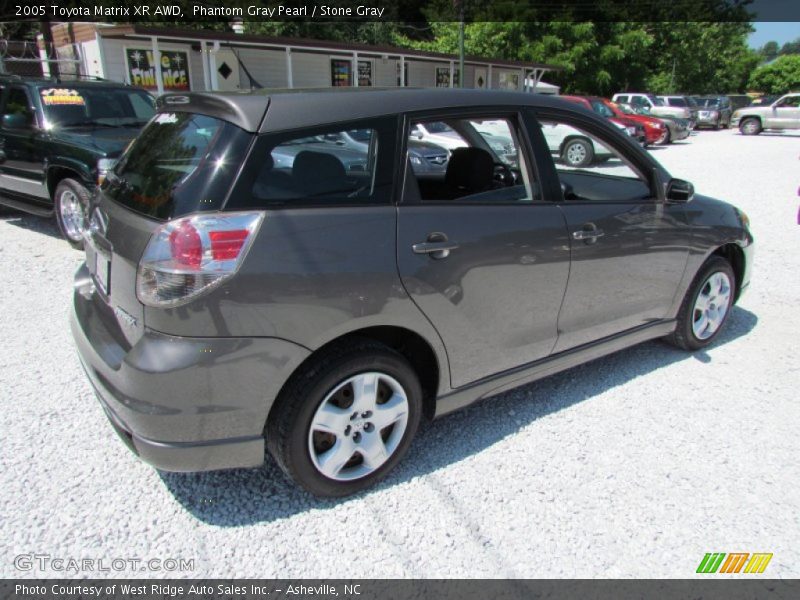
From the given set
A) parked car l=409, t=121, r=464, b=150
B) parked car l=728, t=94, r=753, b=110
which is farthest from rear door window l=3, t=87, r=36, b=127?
parked car l=728, t=94, r=753, b=110

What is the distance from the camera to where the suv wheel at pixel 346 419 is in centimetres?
227

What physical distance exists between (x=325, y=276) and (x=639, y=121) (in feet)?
66.9

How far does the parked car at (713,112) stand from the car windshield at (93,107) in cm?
3096

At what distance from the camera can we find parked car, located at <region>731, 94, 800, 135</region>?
25906 millimetres

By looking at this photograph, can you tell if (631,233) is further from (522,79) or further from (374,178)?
(522,79)

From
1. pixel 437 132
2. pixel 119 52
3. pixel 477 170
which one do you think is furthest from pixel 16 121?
pixel 119 52

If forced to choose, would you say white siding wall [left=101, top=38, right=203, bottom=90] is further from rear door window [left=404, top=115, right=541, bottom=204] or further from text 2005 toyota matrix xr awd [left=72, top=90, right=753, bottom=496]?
text 2005 toyota matrix xr awd [left=72, top=90, right=753, bottom=496]

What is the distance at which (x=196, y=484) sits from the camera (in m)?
2.64

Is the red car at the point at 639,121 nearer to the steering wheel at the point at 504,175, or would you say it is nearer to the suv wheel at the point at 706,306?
the suv wheel at the point at 706,306

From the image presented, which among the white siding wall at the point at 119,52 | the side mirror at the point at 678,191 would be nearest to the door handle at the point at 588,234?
the side mirror at the point at 678,191

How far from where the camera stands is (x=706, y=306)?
398cm

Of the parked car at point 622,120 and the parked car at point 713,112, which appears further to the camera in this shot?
the parked car at point 713,112
